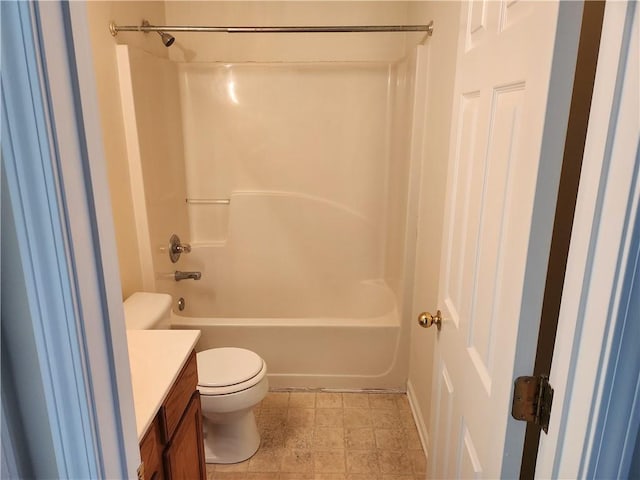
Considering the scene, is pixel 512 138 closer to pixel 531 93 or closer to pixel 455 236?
pixel 531 93

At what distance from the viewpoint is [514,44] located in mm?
756

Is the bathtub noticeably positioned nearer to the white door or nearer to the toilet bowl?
the toilet bowl

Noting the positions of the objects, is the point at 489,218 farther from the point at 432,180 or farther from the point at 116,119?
the point at 116,119

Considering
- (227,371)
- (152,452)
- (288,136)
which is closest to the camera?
(152,452)

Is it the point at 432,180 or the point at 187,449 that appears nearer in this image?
the point at 187,449

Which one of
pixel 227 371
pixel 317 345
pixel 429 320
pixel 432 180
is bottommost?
pixel 317 345

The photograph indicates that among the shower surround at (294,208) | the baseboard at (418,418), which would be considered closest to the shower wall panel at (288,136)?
the shower surround at (294,208)

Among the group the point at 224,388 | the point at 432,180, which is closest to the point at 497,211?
the point at 432,180

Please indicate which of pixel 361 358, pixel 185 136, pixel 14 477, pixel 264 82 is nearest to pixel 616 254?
pixel 14 477

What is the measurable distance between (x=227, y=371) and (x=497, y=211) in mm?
1489

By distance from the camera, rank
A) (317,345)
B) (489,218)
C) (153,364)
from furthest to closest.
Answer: (317,345) → (153,364) → (489,218)

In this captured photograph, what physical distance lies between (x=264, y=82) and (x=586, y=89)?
2.25 meters

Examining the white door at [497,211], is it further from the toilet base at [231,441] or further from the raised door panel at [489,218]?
the toilet base at [231,441]

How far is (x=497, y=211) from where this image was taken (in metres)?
0.85
